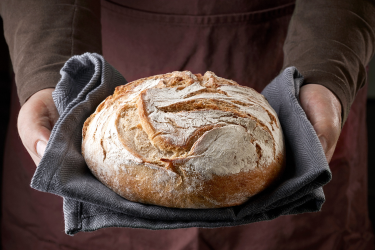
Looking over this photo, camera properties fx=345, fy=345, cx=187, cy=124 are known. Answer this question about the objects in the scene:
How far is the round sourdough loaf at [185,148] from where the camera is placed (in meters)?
0.71

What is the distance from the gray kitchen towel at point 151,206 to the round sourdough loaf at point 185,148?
2 cm

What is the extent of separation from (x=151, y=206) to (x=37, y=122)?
39 centimetres

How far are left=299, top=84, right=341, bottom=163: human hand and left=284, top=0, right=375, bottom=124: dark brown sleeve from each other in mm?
58

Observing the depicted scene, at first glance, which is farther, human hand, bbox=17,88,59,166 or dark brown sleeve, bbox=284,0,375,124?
dark brown sleeve, bbox=284,0,375,124

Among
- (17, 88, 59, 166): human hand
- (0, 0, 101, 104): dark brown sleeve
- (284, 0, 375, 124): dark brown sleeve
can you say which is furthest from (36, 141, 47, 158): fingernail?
(284, 0, 375, 124): dark brown sleeve

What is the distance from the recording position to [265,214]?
76cm

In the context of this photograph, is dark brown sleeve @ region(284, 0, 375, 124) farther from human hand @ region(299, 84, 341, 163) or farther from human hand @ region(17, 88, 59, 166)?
human hand @ region(17, 88, 59, 166)

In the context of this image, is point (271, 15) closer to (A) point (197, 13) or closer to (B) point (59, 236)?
(A) point (197, 13)

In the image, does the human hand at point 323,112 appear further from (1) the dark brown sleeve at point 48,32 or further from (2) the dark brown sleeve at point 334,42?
(1) the dark brown sleeve at point 48,32

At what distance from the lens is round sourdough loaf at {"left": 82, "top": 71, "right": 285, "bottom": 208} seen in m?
0.71

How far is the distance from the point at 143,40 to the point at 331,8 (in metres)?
0.69

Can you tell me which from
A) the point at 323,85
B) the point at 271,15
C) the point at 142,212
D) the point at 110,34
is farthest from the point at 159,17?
the point at 142,212

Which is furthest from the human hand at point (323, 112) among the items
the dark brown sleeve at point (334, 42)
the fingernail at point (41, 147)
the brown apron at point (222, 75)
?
the fingernail at point (41, 147)

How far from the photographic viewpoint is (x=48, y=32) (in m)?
1.15
